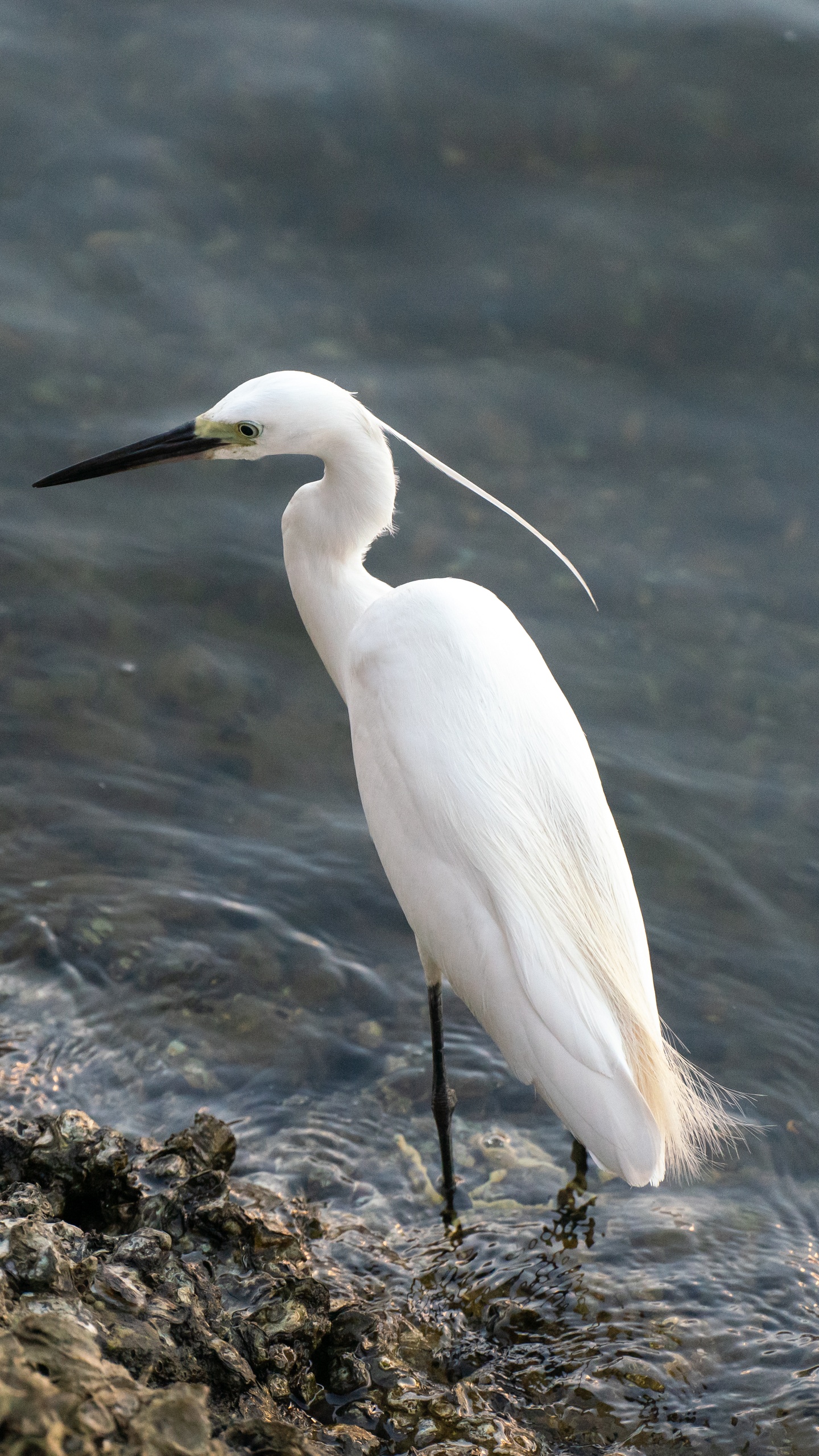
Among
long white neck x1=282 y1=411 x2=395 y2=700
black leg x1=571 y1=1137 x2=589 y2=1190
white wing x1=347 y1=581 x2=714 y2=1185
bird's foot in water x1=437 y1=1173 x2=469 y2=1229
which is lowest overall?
bird's foot in water x1=437 y1=1173 x2=469 y2=1229

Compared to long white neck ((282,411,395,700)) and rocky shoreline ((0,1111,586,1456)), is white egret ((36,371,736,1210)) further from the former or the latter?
rocky shoreline ((0,1111,586,1456))

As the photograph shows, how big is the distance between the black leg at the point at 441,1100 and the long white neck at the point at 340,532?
0.86m

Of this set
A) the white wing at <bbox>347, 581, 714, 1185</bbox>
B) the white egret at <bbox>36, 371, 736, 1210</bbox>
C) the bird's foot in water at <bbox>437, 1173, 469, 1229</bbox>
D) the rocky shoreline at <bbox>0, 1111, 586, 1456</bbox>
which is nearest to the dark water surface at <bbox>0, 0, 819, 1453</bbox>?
the bird's foot in water at <bbox>437, 1173, 469, 1229</bbox>

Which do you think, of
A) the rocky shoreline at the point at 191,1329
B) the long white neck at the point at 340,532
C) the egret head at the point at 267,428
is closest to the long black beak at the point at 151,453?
the egret head at the point at 267,428

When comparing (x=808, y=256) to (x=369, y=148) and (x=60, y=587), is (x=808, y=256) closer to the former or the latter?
(x=369, y=148)

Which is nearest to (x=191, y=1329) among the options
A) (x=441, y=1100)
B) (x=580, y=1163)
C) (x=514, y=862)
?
(x=514, y=862)

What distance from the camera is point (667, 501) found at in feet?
17.3

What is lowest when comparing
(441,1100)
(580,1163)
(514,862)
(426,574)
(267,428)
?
(580,1163)

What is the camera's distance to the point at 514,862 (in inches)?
113

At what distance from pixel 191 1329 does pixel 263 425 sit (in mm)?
1965

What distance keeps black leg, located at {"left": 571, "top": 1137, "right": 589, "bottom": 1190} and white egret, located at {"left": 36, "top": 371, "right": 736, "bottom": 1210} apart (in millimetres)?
319

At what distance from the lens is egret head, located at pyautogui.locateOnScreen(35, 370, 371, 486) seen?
3.00 m

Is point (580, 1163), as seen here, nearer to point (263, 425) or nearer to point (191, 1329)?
point (191, 1329)

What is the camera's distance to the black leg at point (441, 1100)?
3260mm
